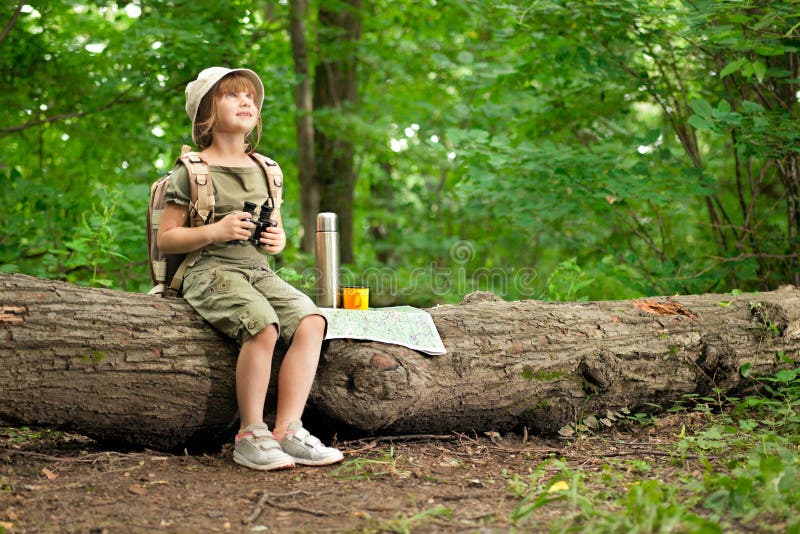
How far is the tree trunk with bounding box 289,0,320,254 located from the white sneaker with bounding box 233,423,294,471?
242 inches

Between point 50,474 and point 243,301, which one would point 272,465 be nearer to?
point 243,301

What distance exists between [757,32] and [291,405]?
3890 millimetres

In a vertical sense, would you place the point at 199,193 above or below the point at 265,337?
above

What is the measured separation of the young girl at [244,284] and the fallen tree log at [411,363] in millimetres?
157

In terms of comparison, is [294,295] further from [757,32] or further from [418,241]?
[418,241]

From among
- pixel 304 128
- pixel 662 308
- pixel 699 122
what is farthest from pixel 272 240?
pixel 304 128

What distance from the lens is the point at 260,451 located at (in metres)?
3.05

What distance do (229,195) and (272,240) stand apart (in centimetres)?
29

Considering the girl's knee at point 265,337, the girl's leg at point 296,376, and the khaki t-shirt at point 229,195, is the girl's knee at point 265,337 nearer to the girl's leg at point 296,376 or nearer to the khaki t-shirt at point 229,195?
the girl's leg at point 296,376

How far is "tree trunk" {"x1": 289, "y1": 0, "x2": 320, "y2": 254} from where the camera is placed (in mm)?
8750

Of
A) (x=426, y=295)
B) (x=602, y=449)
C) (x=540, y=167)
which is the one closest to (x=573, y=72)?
(x=540, y=167)

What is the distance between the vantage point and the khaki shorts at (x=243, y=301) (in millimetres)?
3095

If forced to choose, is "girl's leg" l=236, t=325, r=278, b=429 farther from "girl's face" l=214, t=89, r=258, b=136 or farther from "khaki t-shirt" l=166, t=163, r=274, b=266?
"girl's face" l=214, t=89, r=258, b=136

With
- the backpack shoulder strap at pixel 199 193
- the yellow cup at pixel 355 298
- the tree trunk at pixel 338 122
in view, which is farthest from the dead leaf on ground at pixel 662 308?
the tree trunk at pixel 338 122
